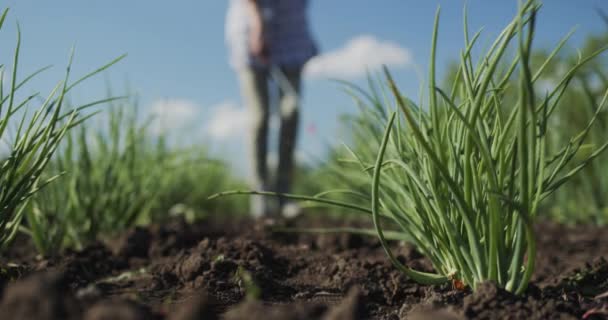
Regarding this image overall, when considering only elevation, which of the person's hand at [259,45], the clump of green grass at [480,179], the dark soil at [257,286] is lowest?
the dark soil at [257,286]

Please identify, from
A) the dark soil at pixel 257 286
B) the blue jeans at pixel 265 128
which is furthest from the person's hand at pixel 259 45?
the dark soil at pixel 257 286

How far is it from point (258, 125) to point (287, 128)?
21 centimetres

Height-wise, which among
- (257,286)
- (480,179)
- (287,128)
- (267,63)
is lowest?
(257,286)

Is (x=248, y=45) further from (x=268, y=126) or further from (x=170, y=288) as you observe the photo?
(x=170, y=288)

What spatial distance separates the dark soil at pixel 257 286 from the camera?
0.64 meters

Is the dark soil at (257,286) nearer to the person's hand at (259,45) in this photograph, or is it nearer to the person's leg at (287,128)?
the person's leg at (287,128)

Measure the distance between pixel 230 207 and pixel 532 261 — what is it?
14.8 feet

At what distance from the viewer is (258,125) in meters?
3.75

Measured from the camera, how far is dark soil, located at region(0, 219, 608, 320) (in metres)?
0.64

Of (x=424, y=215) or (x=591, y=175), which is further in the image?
(x=591, y=175)

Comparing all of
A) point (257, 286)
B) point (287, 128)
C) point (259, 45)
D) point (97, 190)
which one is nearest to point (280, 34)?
point (259, 45)

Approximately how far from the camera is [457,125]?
1128 millimetres

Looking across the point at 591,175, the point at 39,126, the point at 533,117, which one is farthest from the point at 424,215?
the point at 591,175

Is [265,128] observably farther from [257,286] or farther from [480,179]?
[480,179]
